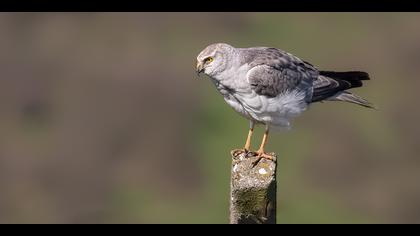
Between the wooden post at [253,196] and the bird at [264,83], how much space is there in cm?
148

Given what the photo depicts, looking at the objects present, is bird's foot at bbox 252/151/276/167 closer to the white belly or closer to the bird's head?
the white belly

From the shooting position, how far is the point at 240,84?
12.6m

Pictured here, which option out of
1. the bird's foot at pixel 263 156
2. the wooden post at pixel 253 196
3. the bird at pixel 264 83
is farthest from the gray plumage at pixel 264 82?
the wooden post at pixel 253 196

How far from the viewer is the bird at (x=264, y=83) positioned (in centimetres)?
1234

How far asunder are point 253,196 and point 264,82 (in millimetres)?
2808

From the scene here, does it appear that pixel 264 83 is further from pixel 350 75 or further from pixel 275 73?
pixel 350 75

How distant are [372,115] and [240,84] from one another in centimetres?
1764

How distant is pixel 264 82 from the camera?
12.8 meters

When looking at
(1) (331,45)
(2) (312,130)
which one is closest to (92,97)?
(2) (312,130)

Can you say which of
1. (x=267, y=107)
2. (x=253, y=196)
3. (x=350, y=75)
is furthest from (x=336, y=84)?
(x=253, y=196)

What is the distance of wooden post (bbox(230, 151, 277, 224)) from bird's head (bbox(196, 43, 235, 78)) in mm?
1991

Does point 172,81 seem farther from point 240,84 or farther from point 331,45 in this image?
point 240,84

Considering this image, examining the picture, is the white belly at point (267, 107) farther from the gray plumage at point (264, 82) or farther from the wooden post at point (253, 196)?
the wooden post at point (253, 196)

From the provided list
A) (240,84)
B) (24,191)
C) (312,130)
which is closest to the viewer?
(240,84)
